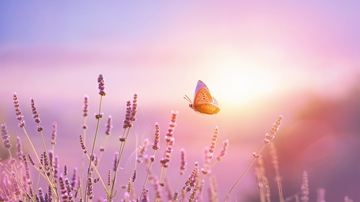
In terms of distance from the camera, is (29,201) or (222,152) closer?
(222,152)

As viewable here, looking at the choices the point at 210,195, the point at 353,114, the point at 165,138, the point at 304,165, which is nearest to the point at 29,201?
the point at 165,138

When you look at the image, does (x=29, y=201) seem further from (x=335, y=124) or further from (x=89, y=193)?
(x=335, y=124)

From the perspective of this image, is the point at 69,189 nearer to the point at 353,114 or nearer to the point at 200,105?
the point at 200,105

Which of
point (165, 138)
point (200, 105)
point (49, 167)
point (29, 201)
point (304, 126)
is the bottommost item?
point (29, 201)

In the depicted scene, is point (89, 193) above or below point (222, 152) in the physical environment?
below

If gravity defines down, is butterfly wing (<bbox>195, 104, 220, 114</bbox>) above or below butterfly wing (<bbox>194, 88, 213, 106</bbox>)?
below

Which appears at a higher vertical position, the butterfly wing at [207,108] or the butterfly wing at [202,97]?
the butterfly wing at [202,97]

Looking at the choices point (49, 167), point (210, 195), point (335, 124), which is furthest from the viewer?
point (335, 124)

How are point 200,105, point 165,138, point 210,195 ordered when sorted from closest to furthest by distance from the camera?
point 210,195 → point 165,138 → point 200,105
